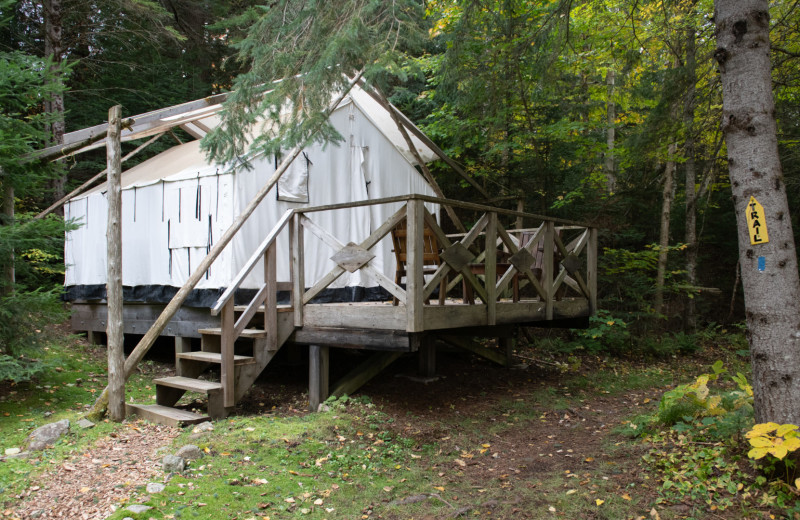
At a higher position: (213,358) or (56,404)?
(213,358)

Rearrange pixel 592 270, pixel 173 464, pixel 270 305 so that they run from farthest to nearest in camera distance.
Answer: pixel 592 270
pixel 270 305
pixel 173 464

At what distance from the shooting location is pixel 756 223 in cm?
349

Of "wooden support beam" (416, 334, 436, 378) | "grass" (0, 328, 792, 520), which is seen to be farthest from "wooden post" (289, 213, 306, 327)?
"wooden support beam" (416, 334, 436, 378)

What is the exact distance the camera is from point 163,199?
7105 mm

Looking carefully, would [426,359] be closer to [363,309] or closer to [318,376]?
[318,376]

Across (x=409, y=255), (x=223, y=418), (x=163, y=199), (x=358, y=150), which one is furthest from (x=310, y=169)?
(x=223, y=418)

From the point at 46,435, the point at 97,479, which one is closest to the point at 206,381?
the point at 46,435

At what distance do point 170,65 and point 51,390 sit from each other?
900cm

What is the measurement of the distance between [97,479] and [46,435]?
1.00m

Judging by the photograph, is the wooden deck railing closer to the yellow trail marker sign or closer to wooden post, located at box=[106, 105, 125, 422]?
wooden post, located at box=[106, 105, 125, 422]

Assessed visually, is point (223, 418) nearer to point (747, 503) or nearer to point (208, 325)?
point (208, 325)

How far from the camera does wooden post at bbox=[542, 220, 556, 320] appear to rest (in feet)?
21.9

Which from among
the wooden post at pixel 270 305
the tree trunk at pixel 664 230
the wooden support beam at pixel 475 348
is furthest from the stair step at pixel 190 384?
the tree trunk at pixel 664 230

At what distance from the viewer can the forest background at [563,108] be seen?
7.37 metres
